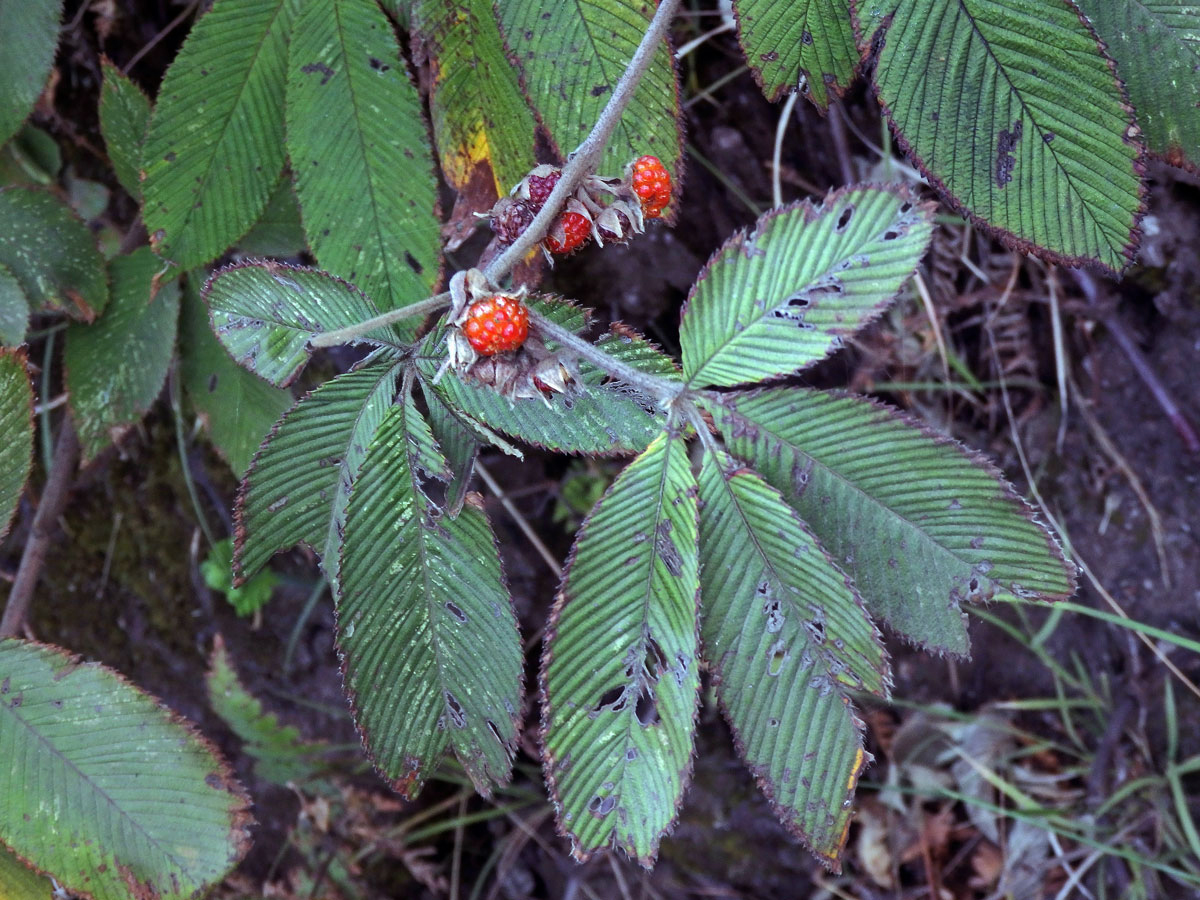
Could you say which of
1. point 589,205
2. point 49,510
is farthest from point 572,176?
point 49,510

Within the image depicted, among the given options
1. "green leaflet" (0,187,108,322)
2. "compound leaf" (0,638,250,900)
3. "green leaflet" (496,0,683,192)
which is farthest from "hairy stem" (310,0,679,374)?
"green leaflet" (0,187,108,322)

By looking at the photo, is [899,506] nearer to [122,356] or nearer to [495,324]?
[495,324]

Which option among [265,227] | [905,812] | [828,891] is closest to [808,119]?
[265,227]

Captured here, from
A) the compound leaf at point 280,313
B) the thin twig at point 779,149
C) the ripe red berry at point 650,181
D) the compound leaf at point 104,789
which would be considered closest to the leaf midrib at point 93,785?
the compound leaf at point 104,789

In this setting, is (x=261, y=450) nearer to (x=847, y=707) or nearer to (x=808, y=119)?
(x=847, y=707)

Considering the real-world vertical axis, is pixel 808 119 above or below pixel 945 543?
above

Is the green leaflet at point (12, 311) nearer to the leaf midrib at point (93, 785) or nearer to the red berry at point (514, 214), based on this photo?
the leaf midrib at point (93, 785)
